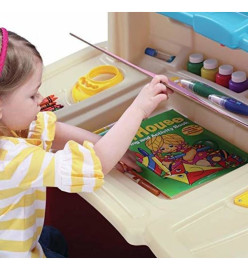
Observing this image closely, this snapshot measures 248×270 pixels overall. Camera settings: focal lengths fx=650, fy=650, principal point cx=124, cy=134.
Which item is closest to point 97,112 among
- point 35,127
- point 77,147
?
point 35,127

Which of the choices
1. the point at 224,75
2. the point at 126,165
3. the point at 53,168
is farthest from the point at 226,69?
the point at 53,168

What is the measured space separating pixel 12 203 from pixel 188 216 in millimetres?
268

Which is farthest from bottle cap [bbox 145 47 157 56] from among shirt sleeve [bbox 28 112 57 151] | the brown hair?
the brown hair

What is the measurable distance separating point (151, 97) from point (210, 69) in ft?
0.77

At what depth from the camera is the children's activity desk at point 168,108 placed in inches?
36.0

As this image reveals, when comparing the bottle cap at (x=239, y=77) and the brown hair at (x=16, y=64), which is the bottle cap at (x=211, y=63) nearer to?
the bottle cap at (x=239, y=77)

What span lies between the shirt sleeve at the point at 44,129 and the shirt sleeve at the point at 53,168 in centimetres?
11

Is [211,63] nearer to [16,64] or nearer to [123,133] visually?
[123,133]

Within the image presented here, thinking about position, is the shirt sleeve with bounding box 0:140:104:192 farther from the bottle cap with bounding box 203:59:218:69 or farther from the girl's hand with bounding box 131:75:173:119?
the bottle cap with bounding box 203:59:218:69

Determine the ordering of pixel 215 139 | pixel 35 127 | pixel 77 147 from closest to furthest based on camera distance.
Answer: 1. pixel 77 147
2. pixel 35 127
3. pixel 215 139

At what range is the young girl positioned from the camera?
922 millimetres

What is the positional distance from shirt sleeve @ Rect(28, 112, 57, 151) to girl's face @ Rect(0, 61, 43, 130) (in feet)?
0.27

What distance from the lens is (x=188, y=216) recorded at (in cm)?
94

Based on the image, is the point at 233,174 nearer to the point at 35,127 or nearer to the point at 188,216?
the point at 188,216
